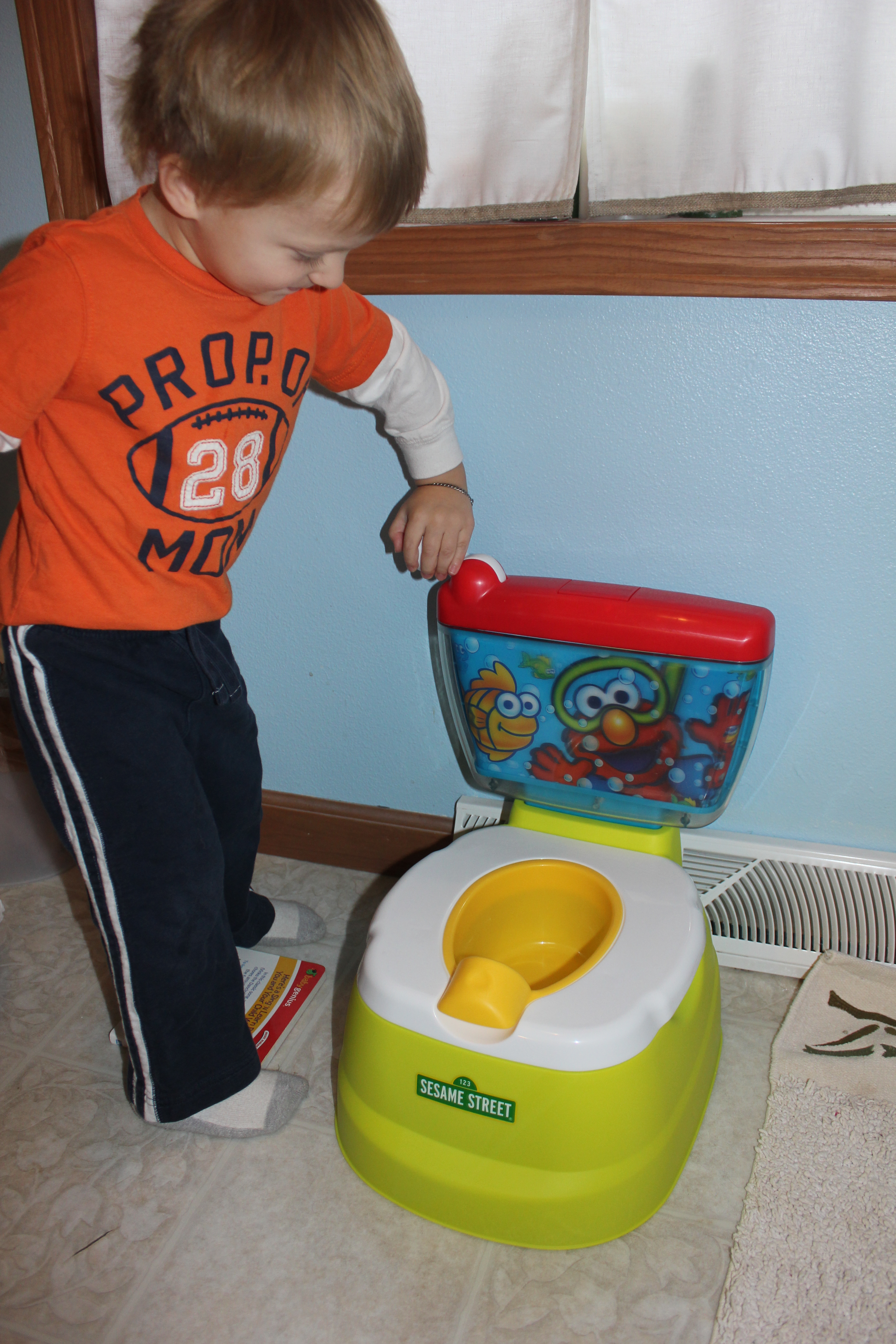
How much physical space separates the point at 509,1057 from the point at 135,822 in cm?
32

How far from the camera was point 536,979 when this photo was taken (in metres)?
0.84

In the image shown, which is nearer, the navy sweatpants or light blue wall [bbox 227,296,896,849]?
the navy sweatpants

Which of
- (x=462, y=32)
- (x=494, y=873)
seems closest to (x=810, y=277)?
(x=462, y=32)

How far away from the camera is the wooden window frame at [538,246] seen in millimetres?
737

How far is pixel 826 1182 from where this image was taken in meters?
0.75

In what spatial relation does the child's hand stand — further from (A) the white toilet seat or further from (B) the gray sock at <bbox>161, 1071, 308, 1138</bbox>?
(B) the gray sock at <bbox>161, 1071, 308, 1138</bbox>

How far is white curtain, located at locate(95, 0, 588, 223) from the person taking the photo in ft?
2.42

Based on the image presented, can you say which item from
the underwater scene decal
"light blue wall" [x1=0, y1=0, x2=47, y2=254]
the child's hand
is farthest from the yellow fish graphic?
"light blue wall" [x1=0, y1=0, x2=47, y2=254]

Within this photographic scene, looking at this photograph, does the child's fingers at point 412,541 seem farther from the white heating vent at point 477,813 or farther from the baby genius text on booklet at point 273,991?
the baby genius text on booklet at point 273,991

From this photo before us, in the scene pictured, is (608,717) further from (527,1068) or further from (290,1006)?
(290,1006)

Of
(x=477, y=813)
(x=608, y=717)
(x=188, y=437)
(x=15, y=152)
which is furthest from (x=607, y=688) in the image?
(x=15, y=152)

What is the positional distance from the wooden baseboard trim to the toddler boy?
9.2 inches

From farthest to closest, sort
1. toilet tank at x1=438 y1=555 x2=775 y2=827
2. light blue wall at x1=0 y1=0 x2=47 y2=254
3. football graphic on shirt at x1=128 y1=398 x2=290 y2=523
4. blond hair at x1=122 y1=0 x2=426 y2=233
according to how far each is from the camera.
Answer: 1. light blue wall at x1=0 y1=0 x2=47 y2=254
2. toilet tank at x1=438 y1=555 x2=775 y2=827
3. football graphic on shirt at x1=128 y1=398 x2=290 y2=523
4. blond hair at x1=122 y1=0 x2=426 y2=233

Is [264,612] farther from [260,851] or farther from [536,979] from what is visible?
[536,979]
